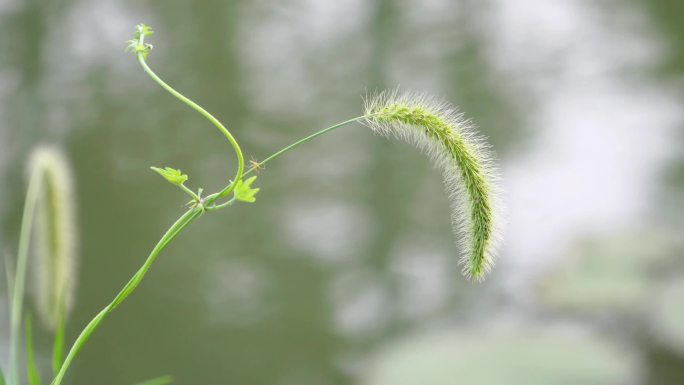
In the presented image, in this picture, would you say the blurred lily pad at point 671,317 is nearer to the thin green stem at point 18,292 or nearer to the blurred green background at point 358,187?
the blurred green background at point 358,187

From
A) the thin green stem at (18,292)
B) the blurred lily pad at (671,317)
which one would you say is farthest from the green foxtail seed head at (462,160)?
the blurred lily pad at (671,317)

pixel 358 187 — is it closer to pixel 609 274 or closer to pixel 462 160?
pixel 609 274

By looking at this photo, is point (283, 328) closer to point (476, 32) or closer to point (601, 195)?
point (601, 195)

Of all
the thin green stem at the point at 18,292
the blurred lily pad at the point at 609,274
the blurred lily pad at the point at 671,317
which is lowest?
the thin green stem at the point at 18,292

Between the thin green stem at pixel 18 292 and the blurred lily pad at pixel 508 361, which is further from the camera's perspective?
the blurred lily pad at pixel 508 361

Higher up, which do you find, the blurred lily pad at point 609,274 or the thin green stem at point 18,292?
the blurred lily pad at point 609,274

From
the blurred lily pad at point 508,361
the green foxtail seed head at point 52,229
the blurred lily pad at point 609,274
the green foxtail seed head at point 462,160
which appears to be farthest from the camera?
the blurred lily pad at point 609,274

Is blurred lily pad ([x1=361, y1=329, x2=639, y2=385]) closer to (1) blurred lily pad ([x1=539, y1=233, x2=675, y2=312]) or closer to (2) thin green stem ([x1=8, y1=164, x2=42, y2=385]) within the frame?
(1) blurred lily pad ([x1=539, y1=233, x2=675, y2=312])

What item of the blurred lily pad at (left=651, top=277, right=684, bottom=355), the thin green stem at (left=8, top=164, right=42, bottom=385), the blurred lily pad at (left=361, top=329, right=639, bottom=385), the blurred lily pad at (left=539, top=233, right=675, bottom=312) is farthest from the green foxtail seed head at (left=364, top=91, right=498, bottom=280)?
the blurred lily pad at (left=539, top=233, right=675, bottom=312)

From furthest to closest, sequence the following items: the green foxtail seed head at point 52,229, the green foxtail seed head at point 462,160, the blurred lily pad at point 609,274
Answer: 1. the blurred lily pad at point 609,274
2. the green foxtail seed head at point 52,229
3. the green foxtail seed head at point 462,160
